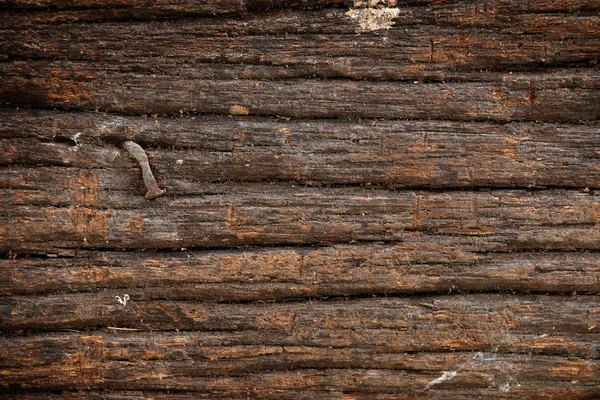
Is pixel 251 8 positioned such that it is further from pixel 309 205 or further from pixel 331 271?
pixel 331 271

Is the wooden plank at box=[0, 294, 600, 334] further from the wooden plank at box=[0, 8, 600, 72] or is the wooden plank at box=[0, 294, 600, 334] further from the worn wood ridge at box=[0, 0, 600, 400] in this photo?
the wooden plank at box=[0, 8, 600, 72]

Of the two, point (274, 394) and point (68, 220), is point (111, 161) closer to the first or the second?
point (68, 220)

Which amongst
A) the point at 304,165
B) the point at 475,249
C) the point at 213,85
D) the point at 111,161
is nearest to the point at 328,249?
the point at 304,165

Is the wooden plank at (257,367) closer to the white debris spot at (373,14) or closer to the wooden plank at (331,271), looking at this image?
the wooden plank at (331,271)

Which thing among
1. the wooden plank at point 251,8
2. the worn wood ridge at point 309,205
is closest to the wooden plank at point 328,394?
the worn wood ridge at point 309,205

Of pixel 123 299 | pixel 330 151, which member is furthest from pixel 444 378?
pixel 123 299

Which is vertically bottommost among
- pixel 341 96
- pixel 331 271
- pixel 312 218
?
pixel 331 271
